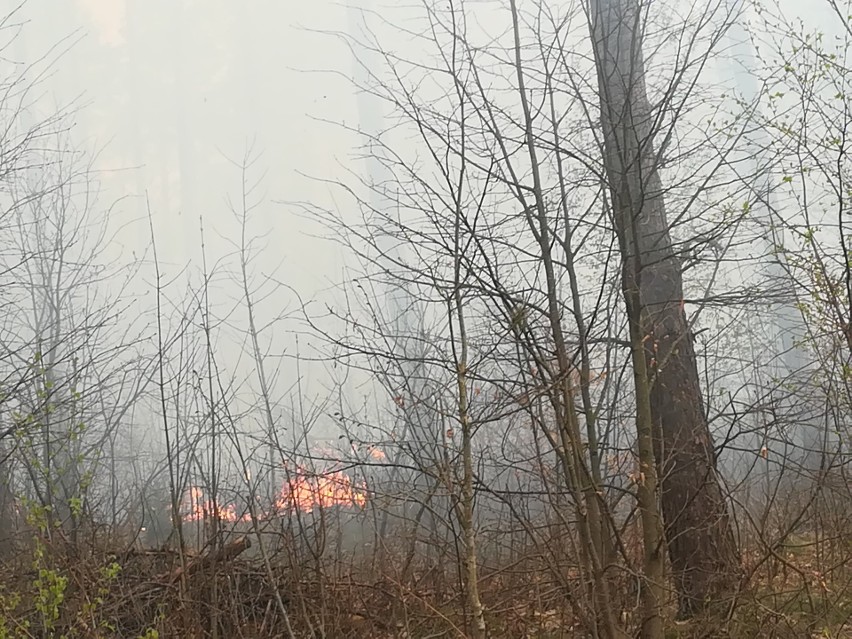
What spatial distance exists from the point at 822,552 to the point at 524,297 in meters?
2.64

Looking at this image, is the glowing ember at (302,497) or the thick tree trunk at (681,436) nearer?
the glowing ember at (302,497)

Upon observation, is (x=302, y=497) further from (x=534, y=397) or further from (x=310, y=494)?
(x=534, y=397)

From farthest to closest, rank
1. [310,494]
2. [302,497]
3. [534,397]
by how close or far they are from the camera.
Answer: [302,497] → [310,494] → [534,397]

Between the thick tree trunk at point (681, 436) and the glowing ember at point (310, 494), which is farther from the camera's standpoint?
the thick tree trunk at point (681, 436)

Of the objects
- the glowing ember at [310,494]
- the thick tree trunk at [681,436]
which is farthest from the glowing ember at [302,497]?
the thick tree trunk at [681,436]

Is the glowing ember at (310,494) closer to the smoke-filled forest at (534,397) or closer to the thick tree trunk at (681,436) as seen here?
the smoke-filled forest at (534,397)

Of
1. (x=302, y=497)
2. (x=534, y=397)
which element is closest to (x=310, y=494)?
(x=302, y=497)

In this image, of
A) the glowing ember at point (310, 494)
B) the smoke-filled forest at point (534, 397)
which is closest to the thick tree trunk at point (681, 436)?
the smoke-filled forest at point (534, 397)

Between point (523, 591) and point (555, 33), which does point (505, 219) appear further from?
point (523, 591)

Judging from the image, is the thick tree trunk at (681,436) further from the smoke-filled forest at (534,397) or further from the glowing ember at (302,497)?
the glowing ember at (302,497)

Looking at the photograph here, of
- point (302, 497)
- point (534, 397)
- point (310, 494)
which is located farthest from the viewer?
point (302, 497)

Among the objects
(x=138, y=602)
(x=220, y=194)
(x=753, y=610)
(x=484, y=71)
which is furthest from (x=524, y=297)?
(x=220, y=194)

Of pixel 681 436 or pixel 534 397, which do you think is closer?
pixel 534 397

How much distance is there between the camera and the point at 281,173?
10.7 metres
